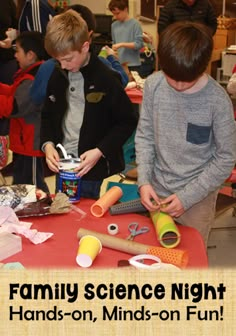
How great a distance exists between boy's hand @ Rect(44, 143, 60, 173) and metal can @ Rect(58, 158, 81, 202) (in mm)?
37

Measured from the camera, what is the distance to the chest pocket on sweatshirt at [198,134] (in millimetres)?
1755

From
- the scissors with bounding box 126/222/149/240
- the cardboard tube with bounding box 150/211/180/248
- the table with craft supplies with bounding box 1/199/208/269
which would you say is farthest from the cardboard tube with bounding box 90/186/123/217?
the cardboard tube with bounding box 150/211/180/248

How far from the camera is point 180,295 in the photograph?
976 mm

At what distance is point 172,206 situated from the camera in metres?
1.73

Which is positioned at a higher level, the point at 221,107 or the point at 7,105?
the point at 221,107

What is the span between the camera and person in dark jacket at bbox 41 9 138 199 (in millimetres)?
2039

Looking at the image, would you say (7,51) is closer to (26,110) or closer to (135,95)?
(135,95)

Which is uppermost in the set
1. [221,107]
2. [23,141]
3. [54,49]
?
[54,49]

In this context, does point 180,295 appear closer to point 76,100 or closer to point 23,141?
point 76,100

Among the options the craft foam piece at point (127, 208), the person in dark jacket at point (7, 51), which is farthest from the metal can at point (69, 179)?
the person in dark jacket at point (7, 51)

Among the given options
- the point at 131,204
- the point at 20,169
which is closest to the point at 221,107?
the point at 131,204

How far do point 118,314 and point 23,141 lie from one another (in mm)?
2355

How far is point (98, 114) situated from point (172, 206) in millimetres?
605

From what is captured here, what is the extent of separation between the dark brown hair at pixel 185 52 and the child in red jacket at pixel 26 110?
63.6 inches
